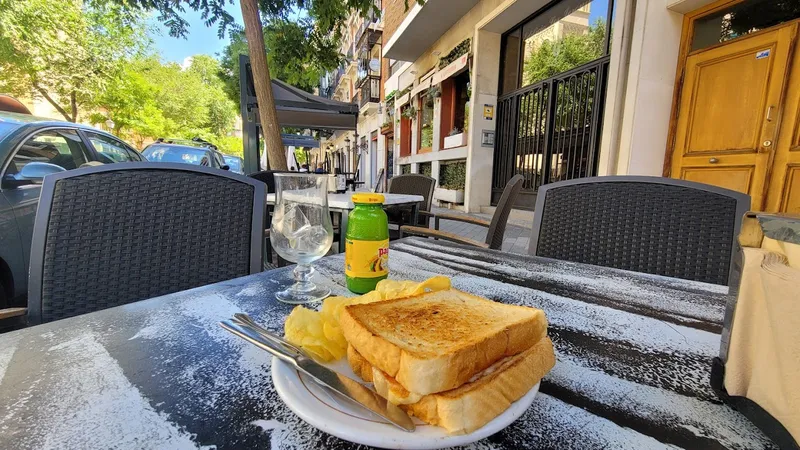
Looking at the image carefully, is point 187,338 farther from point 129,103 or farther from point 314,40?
point 129,103

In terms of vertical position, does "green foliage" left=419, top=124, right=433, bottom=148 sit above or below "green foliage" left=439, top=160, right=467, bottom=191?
above

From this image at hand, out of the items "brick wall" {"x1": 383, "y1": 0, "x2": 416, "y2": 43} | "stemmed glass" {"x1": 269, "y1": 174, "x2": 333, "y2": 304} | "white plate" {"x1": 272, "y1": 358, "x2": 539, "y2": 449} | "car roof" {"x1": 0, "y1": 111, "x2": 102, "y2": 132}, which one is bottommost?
"white plate" {"x1": 272, "y1": 358, "x2": 539, "y2": 449}

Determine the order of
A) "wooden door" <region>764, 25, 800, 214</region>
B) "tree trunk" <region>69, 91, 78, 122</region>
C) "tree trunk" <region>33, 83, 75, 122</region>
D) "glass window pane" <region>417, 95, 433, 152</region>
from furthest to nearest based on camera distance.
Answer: "tree trunk" <region>69, 91, 78, 122</region>
"tree trunk" <region>33, 83, 75, 122</region>
"glass window pane" <region>417, 95, 433, 152</region>
"wooden door" <region>764, 25, 800, 214</region>

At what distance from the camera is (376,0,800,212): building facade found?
2.92 m

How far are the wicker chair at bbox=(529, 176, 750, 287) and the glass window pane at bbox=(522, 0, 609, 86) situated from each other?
4.33 metres

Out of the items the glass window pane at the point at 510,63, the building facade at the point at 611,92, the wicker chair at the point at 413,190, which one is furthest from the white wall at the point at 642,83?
the glass window pane at the point at 510,63

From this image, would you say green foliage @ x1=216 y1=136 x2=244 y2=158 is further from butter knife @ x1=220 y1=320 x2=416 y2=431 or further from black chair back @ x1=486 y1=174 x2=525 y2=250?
butter knife @ x1=220 y1=320 x2=416 y2=431

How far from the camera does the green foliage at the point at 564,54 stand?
4.64 meters

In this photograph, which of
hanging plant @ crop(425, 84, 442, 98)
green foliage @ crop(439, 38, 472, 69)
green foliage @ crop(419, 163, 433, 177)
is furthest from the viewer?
green foliage @ crop(419, 163, 433, 177)

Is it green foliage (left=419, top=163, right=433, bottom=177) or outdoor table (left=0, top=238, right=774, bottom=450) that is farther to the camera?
green foliage (left=419, top=163, right=433, bottom=177)

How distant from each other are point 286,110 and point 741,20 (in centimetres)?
572

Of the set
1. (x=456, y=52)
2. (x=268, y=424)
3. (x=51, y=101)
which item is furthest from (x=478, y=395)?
(x=51, y=101)

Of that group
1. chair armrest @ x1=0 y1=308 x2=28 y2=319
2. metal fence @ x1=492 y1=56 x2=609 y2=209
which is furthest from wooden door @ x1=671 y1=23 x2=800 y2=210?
chair armrest @ x1=0 y1=308 x2=28 y2=319

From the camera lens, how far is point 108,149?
333cm
